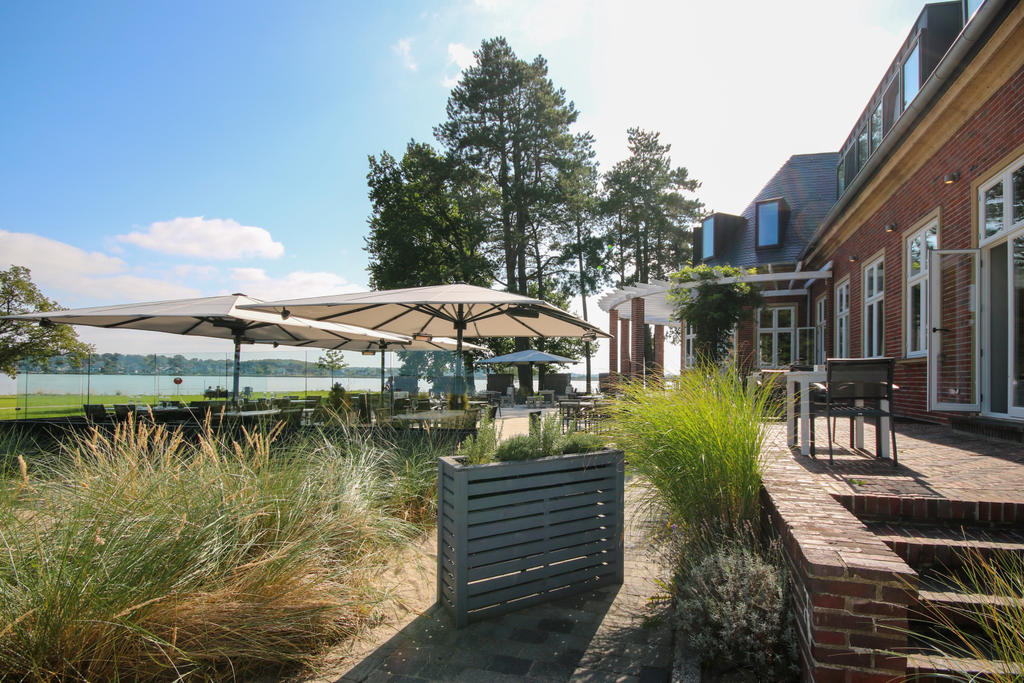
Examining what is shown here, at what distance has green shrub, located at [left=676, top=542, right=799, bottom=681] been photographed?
227 centimetres

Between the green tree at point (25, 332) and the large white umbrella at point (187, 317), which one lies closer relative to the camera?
the large white umbrella at point (187, 317)

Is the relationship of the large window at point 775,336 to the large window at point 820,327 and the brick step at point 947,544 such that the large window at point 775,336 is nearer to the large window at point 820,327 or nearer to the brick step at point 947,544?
the large window at point 820,327

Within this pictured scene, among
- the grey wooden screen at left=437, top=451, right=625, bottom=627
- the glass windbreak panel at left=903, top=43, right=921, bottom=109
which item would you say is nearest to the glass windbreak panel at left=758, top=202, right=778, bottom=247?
the glass windbreak panel at left=903, top=43, right=921, bottom=109

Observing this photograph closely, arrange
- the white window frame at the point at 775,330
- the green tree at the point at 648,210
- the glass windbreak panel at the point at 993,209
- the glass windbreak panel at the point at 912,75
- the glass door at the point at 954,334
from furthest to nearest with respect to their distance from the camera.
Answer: the green tree at the point at 648,210 < the white window frame at the point at 775,330 < the glass windbreak panel at the point at 912,75 < the glass door at the point at 954,334 < the glass windbreak panel at the point at 993,209


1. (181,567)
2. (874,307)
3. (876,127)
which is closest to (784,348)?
(874,307)

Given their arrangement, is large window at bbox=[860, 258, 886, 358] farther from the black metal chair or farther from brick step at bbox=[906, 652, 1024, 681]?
brick step at bbox=[906, 652, 1024, 681]

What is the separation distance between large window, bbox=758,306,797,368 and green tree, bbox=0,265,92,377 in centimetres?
2681

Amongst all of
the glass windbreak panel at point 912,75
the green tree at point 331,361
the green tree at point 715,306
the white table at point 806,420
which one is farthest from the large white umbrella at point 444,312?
the green tree at point 331,361

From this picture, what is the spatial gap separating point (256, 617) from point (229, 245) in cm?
1586

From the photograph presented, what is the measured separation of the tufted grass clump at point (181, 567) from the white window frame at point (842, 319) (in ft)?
37.6

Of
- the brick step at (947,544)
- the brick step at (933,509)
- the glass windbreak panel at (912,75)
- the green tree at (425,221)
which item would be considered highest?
the green tree at (425,221)

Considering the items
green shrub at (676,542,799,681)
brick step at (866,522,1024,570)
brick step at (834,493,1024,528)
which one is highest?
brick step at (834,493,1024,528)

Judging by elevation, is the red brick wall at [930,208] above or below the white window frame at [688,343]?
above

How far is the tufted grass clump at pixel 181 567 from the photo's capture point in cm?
210
